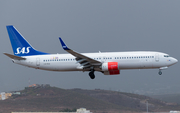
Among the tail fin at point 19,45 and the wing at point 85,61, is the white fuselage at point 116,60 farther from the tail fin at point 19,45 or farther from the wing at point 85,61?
the tail fin at point 19,45

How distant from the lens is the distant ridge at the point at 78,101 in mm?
96250

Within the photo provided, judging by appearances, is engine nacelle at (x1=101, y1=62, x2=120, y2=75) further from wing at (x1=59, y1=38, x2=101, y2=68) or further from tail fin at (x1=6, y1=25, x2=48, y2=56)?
tail fin at (x1=6, y1=25, x2=48, y2=56)

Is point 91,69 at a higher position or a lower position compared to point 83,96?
higher

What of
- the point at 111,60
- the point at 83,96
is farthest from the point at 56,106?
the point at 111,60

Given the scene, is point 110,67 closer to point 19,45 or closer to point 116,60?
point 116,60

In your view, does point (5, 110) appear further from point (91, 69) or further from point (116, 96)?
point (91, 69)

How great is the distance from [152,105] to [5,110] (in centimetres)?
4837

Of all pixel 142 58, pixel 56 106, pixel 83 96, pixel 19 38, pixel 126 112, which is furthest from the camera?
pixel 83 96

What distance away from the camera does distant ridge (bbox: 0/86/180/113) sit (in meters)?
96.2

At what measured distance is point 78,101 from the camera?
108 metres

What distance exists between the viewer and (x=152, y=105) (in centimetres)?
10100

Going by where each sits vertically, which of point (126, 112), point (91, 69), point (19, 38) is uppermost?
point (19, 38)

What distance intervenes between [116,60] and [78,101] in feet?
202

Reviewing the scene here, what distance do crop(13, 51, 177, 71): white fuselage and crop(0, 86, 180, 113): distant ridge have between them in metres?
42.4
